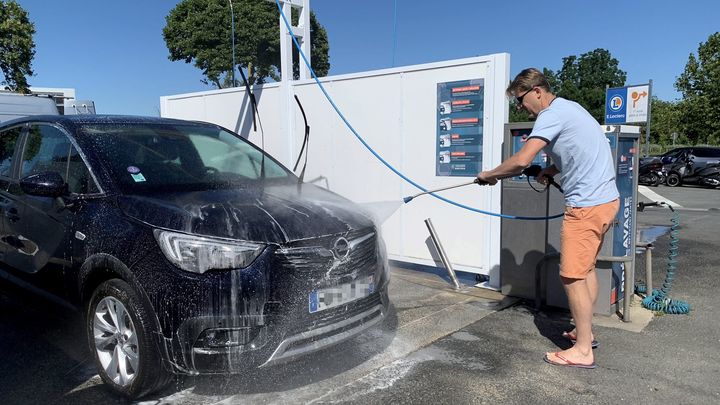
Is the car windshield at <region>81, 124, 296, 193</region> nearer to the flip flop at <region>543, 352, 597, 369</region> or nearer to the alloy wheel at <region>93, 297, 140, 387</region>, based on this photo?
the alloy wheel at <region>93, 297, 140, 387</region>

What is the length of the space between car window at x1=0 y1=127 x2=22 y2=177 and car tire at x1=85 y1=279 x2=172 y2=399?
5.68 feet

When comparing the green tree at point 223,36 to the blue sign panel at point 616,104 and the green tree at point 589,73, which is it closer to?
the blue sign panel at point 616,104

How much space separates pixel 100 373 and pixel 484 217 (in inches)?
147

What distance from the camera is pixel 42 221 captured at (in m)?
3.54

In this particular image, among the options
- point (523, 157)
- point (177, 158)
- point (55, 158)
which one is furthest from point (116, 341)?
point (523, 157)

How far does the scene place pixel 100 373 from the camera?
127 inches

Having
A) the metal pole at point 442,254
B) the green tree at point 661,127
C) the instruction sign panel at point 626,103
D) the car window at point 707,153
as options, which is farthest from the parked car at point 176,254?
the green tree at point 661,127

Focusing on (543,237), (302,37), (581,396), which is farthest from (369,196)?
(581,396)

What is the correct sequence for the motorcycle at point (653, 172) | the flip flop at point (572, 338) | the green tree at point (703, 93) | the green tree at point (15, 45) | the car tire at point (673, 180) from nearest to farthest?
the flip flop at point (572, 338), the car tire at point (673, 180), the motorcycle at point (653, 172), the green tree at point (15, 45), the green tree at point (703, 93)

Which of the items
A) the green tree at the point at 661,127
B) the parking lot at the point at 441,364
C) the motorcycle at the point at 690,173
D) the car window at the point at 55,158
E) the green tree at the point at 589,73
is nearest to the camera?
the parking lot at the point at 441,364

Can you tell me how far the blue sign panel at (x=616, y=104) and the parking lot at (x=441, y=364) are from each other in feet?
25.0

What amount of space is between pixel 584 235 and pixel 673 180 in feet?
67.0

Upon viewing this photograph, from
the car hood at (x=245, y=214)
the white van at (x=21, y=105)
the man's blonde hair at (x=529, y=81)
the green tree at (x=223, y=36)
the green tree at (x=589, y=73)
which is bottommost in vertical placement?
the car hood at (x=245, y=214)

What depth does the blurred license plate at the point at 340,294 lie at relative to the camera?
295 cm
